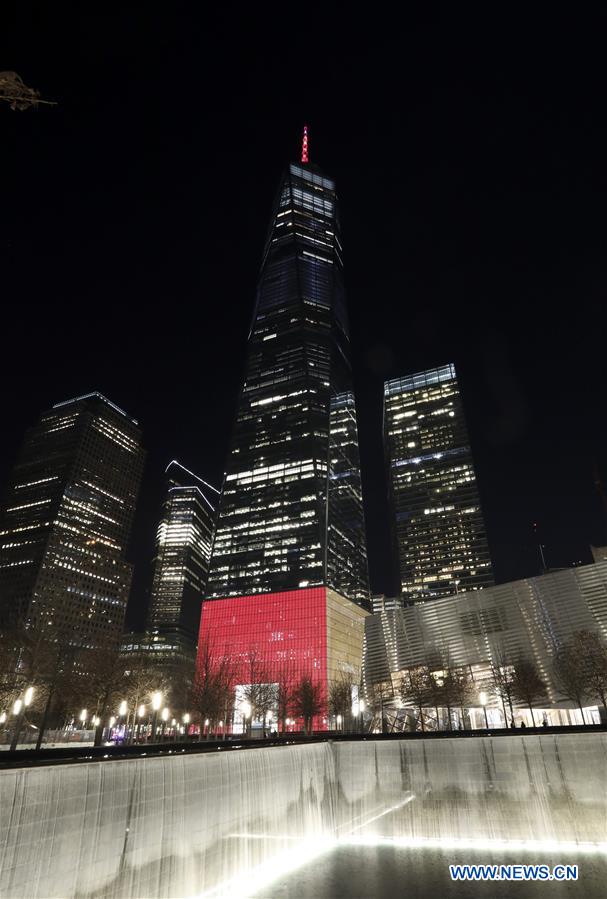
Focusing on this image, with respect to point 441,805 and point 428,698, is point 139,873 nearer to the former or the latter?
point 441,805

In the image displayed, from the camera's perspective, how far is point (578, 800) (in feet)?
109

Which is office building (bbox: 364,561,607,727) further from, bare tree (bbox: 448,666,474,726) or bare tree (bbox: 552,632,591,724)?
→ bare tree (bbox: 552,632,591,724)

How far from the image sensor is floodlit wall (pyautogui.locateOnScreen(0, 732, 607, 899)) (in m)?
16.6

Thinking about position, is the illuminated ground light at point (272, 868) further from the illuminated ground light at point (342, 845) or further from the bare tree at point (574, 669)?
the bare tree at point (574, 669)

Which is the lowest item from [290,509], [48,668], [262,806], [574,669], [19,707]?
[262,806]

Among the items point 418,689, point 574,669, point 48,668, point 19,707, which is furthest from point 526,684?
point 19,707

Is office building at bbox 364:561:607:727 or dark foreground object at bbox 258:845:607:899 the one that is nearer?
dark foreground object at bbox 258:845:607:899

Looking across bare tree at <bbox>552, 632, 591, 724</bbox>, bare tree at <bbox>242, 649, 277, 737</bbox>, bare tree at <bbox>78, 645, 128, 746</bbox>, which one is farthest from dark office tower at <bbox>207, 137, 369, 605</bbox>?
bare tree at <bbox>78, 645, 128, 746</bbox>

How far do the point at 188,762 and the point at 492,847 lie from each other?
23.5 metres

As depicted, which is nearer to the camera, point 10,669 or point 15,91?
point 15,91

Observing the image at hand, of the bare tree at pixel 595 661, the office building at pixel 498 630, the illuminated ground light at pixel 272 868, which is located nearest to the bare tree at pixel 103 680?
the illuminated ground light at pixel 272 868

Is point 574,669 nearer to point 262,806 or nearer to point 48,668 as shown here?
point 262,806

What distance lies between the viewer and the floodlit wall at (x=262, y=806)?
16.6m

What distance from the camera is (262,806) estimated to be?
28.9 metres
